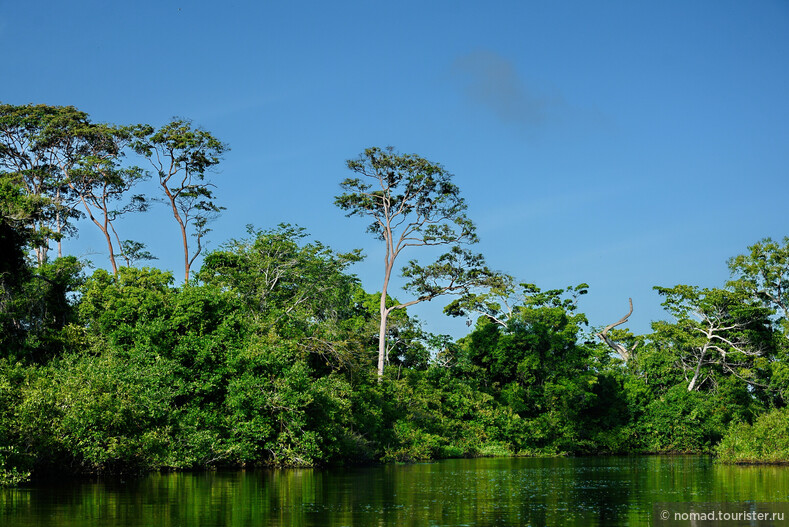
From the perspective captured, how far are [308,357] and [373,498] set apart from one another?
741 inches

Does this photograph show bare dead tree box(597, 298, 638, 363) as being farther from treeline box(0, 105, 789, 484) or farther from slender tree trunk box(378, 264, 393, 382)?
slender tree trunk box(378, 264, 393, 382)

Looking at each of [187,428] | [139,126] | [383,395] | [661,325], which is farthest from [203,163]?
[661,325]

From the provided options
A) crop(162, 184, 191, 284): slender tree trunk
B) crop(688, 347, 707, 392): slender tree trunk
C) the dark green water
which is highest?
crop(162, 184, 191, 284): slender tree trunk

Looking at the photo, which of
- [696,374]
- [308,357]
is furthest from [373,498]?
[696,374]

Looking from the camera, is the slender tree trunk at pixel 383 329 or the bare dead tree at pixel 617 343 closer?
the slender tree trunk at pixel 383 329

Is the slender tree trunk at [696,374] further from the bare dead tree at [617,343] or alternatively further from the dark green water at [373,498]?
the dark green water at [373,498]

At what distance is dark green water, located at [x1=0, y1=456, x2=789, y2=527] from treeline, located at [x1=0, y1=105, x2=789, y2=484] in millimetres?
2351

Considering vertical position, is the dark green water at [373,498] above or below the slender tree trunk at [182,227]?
below

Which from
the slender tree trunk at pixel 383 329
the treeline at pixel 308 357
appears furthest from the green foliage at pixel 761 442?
the slender tree trunk at pixel 383 329

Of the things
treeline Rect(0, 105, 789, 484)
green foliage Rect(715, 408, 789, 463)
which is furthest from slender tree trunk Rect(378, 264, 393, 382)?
green foliage Rect(715, 408, 789, 463)

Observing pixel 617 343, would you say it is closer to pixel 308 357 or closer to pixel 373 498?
pixel 308 357

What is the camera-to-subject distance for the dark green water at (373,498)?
572 inches

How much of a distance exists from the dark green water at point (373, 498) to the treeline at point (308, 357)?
2.35 m

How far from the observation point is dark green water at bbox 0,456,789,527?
14.5 m
